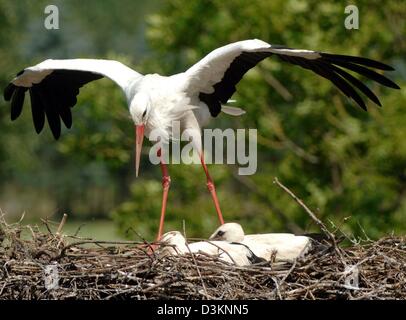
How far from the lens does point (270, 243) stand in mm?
6273

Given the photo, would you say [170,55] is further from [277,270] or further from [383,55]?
[277,270]

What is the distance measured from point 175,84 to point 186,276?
217 centimetres

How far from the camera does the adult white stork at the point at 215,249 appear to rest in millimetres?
5816

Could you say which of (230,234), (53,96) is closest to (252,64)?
(230,234)

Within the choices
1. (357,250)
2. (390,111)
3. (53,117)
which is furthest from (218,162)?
(357,250)

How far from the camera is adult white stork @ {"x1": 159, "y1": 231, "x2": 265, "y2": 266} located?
582cm

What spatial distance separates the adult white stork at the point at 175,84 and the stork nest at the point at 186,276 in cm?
114

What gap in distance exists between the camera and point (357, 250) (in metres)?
6.07

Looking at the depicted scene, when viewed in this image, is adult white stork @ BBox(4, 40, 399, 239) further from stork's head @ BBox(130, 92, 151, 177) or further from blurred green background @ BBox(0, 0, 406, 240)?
blurred green background @ BBox(0, 0, 406, 240)

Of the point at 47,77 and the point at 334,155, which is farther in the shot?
the point at 334,155

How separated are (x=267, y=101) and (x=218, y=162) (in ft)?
3.51

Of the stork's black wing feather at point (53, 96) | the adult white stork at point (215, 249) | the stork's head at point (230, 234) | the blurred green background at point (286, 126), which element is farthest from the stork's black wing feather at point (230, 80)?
the blurred green background at point (286, 126)

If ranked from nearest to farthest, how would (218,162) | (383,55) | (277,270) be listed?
(277,270)
(218,162)
(383,55)

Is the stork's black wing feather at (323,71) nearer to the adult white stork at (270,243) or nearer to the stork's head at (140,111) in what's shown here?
the stork's head at (140,111)
